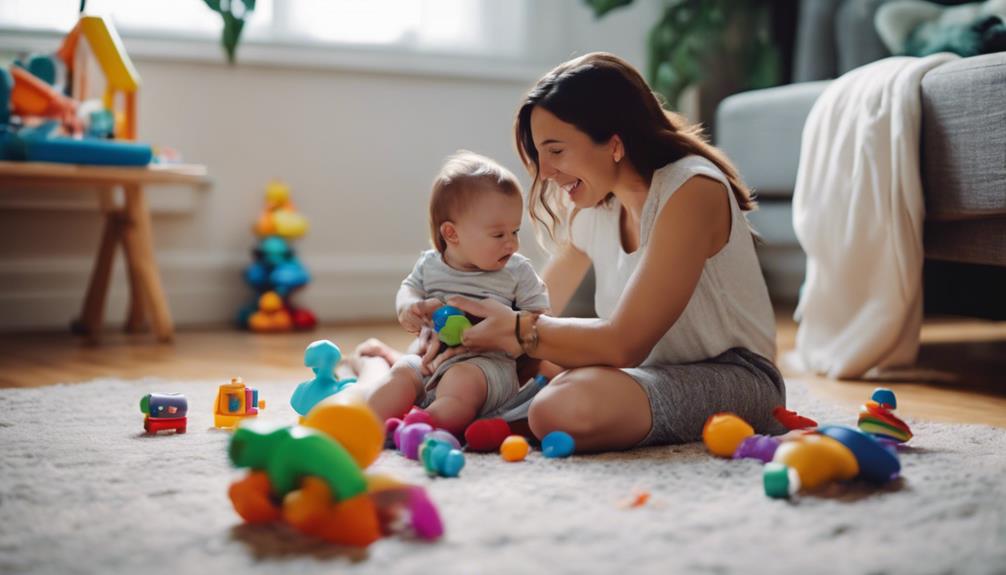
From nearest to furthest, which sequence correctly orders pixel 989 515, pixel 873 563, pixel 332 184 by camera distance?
pixel 873 563 < pixel 989 515 < pixel 332 184

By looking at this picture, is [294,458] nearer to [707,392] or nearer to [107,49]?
[707,392]

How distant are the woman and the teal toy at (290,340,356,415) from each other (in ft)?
0.55

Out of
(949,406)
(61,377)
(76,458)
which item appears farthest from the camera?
(61,377)

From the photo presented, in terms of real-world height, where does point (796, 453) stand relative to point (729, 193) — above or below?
below

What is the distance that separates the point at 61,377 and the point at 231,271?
100 centimetres

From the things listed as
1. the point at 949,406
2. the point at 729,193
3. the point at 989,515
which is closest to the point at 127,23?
the point at 729,193

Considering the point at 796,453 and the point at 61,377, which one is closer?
the point at 796,453

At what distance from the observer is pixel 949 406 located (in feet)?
5.33

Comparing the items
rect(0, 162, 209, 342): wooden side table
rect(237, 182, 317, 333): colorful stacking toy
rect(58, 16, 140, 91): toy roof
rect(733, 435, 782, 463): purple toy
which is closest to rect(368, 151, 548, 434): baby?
rect(733, 435, 782, 463): purple toy

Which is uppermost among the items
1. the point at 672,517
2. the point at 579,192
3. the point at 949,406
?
the point at 579,192

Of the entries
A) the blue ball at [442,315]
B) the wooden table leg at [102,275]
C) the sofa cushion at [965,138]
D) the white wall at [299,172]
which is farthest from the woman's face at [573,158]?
the white wall at [299,172]

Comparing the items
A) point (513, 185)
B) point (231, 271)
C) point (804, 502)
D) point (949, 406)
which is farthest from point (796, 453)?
point (231, 271)

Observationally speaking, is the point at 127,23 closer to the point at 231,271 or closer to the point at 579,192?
the point at 231,271

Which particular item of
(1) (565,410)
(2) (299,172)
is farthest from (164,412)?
(2) (299,172)
